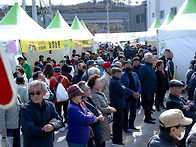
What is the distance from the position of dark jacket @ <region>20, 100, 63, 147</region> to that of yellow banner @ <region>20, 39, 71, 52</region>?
8667 mm

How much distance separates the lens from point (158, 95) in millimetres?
9023

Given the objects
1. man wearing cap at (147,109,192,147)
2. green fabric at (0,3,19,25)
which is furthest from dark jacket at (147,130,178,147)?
green fabric at (0,3,19,25)

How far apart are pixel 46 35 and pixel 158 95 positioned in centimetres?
716

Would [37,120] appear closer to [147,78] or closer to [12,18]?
[147,78]

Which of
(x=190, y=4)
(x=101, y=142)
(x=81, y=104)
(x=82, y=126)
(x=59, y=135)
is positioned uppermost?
(x=190, y=4)

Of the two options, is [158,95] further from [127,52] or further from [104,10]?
[104,10]

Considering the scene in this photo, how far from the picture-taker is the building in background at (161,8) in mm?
39562

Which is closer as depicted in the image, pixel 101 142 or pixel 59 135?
pixel 101 142

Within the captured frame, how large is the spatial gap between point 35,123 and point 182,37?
33.2ft

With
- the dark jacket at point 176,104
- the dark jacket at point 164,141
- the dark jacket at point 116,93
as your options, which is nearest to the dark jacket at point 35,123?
the dark jacket at point 164,141

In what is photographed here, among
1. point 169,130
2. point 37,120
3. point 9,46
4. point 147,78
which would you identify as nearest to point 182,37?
point 147,78

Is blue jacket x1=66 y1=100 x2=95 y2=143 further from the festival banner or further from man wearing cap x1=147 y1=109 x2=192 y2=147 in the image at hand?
the festival banner

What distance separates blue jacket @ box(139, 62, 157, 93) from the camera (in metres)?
7.50

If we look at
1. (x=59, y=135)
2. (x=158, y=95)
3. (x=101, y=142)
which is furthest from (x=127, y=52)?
(x=101, y=142)
